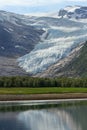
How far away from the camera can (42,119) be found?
82.8m

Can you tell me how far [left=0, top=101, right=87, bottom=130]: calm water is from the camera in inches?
2842

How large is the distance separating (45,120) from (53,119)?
1883mm

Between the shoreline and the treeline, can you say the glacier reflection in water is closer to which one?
the shoreline

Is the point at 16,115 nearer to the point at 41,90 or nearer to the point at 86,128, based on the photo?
the point at 86,128

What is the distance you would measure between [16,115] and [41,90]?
54633mm

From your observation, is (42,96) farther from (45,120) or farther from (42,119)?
(45,120)

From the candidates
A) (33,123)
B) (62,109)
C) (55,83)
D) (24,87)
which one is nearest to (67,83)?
(55,83)

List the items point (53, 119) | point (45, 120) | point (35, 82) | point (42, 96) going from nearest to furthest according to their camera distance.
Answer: point (45, 120) < point (53, 119) < point (42, 96) < point (35, 82)

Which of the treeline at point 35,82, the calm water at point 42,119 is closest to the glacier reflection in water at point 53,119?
the calm water at point 42,119

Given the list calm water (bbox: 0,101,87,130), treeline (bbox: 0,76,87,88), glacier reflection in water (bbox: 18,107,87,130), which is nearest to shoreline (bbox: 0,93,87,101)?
treeline (bbox: 0,76,87,88)

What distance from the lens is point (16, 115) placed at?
296 feet

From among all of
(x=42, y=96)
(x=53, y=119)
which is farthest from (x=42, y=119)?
(x=42, y=96)

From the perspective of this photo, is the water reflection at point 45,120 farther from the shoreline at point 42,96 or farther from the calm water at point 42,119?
the shoreline at point 42,96

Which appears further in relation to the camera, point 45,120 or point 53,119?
point 53,119
